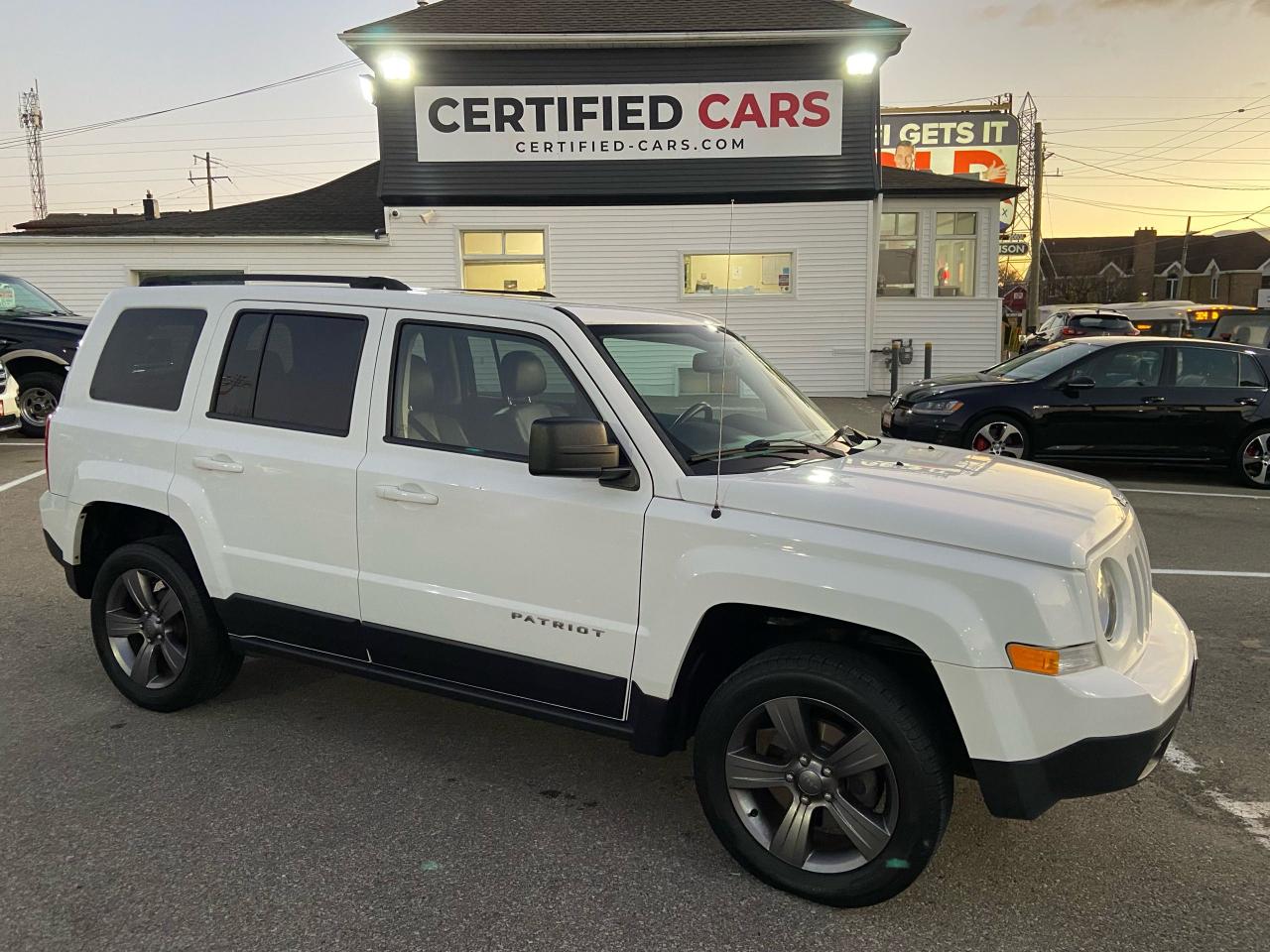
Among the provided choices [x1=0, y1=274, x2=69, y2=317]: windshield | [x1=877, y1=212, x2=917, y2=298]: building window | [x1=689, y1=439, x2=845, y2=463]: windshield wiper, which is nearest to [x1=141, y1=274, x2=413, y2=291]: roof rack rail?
[x1=689, y1=439, x2=845, y2=463]: windshield wiper

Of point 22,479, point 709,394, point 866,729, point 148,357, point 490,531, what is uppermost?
point 148,357

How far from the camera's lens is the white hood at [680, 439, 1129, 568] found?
8.60ft

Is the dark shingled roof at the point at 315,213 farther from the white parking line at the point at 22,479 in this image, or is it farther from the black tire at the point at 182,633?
the black tire at the point at 182,633

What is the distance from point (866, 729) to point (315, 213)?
60.7 ft

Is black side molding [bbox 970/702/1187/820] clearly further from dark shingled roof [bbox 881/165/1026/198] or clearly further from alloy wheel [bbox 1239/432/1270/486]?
dark shingled roof [bbox 881/165/1026/198]

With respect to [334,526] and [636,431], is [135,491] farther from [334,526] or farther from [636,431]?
[636,431]

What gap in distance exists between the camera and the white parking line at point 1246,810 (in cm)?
325

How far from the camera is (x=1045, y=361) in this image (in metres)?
10.6

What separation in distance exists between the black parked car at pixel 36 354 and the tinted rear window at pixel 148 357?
344 inches

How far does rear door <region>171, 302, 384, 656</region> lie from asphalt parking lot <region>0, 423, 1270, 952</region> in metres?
0.60

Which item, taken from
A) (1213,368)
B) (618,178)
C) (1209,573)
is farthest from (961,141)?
(1209,573)

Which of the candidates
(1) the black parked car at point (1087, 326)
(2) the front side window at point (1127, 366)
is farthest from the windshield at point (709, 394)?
(1) the black parked car at point (1087, 326)

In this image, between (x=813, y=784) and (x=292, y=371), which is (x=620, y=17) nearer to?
(x=292, y=371)

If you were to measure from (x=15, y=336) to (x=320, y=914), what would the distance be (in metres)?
11.6
